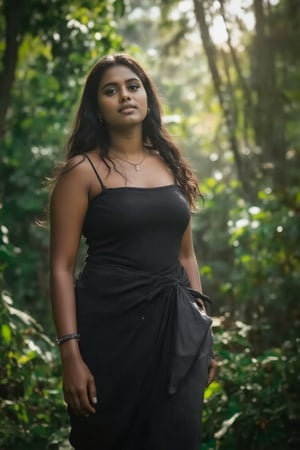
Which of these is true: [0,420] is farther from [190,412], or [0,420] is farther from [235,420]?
[190,412]

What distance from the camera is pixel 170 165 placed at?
3.17 m

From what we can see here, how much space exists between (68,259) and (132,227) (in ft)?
0.97

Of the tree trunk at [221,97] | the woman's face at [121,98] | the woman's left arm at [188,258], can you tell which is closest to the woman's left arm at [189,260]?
the woman's left arm at [188,258]

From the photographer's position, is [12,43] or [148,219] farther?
[12,43]

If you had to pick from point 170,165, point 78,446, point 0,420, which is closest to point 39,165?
point 0,420

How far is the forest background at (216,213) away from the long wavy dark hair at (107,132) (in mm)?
288

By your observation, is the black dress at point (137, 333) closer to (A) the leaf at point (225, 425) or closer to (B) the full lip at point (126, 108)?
(B) the full lip at point (126, 108)

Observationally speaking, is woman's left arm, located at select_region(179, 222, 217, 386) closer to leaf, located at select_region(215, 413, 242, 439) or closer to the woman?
the woman

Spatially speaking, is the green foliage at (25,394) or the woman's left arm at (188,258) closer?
the woman's left arm at (188,258)

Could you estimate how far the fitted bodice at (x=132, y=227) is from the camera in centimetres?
274

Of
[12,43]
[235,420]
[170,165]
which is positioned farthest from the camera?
[12,43]

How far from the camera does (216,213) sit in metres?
7.70

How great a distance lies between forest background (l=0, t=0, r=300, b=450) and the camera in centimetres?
382

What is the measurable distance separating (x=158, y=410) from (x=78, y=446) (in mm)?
387
